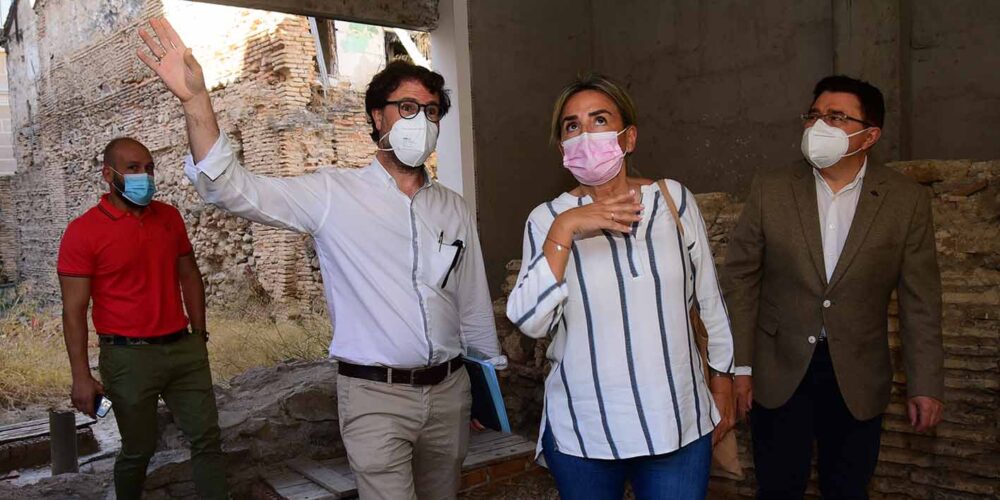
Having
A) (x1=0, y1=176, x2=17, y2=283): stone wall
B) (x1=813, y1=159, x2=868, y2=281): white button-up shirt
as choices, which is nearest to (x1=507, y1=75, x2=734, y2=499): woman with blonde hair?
(x1=813, y1=159, x2=868, y2=281): white button-up shirt

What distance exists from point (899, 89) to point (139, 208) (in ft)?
15.7

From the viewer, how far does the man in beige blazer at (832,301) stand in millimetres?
2500

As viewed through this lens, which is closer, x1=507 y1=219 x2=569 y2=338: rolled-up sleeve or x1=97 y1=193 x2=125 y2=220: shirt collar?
x1=507 y1=219 x2=569 y2=338: rolled-up sleeve

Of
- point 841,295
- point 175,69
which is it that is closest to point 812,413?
point 841,295

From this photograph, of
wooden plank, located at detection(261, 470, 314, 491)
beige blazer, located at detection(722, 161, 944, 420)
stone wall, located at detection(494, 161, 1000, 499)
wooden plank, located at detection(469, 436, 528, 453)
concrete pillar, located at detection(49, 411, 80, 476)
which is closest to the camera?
beige blazer, located at detection(722, 161, 944, 420)

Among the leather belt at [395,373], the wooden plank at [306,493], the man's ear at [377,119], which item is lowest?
the wooden plank at [306,493]

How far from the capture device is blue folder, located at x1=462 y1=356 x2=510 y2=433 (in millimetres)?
2404

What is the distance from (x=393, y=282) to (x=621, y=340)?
763 mm

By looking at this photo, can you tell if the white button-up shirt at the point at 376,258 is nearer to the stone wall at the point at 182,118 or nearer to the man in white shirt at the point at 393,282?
the man in white shirt at the point at 393,282

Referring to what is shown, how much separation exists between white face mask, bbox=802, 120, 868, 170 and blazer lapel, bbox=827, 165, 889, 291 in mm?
157

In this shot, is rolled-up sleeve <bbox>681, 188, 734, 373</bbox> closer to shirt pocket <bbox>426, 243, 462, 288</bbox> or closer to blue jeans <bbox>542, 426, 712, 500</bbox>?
blue jeans <bbox>542, 426, 712, 500</bbox>

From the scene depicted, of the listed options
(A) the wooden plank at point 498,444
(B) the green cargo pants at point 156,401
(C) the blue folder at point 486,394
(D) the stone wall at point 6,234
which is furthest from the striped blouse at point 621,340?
(D) the stone wall at point 6,234

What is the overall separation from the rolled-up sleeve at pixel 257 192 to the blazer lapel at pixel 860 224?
167cm

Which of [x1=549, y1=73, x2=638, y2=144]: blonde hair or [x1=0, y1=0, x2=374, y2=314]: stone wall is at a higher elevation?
[x1=0, y1=0, x2=374, y2=314]: stone wall
